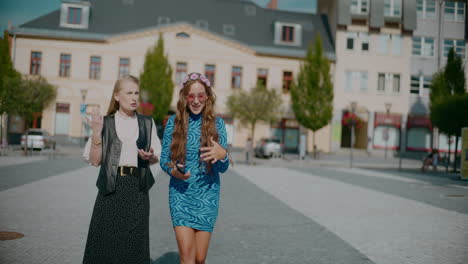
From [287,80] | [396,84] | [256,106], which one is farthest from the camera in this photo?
[396,84]

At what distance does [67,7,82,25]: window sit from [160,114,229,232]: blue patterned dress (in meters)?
35.9

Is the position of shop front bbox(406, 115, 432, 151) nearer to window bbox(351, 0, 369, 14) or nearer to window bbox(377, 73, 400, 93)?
window bbox(377, 73, 400, 93)

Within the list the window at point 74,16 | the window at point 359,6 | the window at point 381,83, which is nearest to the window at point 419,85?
the window at point 381,83

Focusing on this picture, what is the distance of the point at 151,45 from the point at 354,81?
1854cm

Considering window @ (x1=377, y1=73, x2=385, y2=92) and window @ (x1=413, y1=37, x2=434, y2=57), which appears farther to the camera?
window @ (x1=413, y1=37, x2=434, y2=57)

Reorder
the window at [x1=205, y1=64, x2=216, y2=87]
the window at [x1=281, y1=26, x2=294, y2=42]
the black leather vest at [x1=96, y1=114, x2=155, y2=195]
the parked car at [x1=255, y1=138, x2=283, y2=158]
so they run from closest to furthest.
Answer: the black leather vest at [x1=96, y1=114, x2=155, y2=195], the parked car at [x1=255, y1=138, x2=283, y2=158], the window at [x1=205, y1=64, x2=216, y2=87], the window at [x1=281, y1=26, x2=294, y2=42]

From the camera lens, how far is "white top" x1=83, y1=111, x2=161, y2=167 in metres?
3.26

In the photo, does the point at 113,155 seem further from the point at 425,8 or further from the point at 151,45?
the point at 425,8

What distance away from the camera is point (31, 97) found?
85.3 ft

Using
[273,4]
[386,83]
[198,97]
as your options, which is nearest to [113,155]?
[198,97]

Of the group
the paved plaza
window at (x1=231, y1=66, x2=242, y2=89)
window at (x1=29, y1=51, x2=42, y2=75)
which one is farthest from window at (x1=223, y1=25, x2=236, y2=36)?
the paved plaza

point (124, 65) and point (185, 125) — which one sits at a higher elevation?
point (124, 65)

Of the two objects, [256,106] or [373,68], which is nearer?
[256,106]

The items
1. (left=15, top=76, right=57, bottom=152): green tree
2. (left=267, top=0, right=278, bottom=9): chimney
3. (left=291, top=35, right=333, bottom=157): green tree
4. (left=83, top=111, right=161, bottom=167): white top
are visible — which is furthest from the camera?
(left=267, top=0, right=278, bottom=9): chimney
